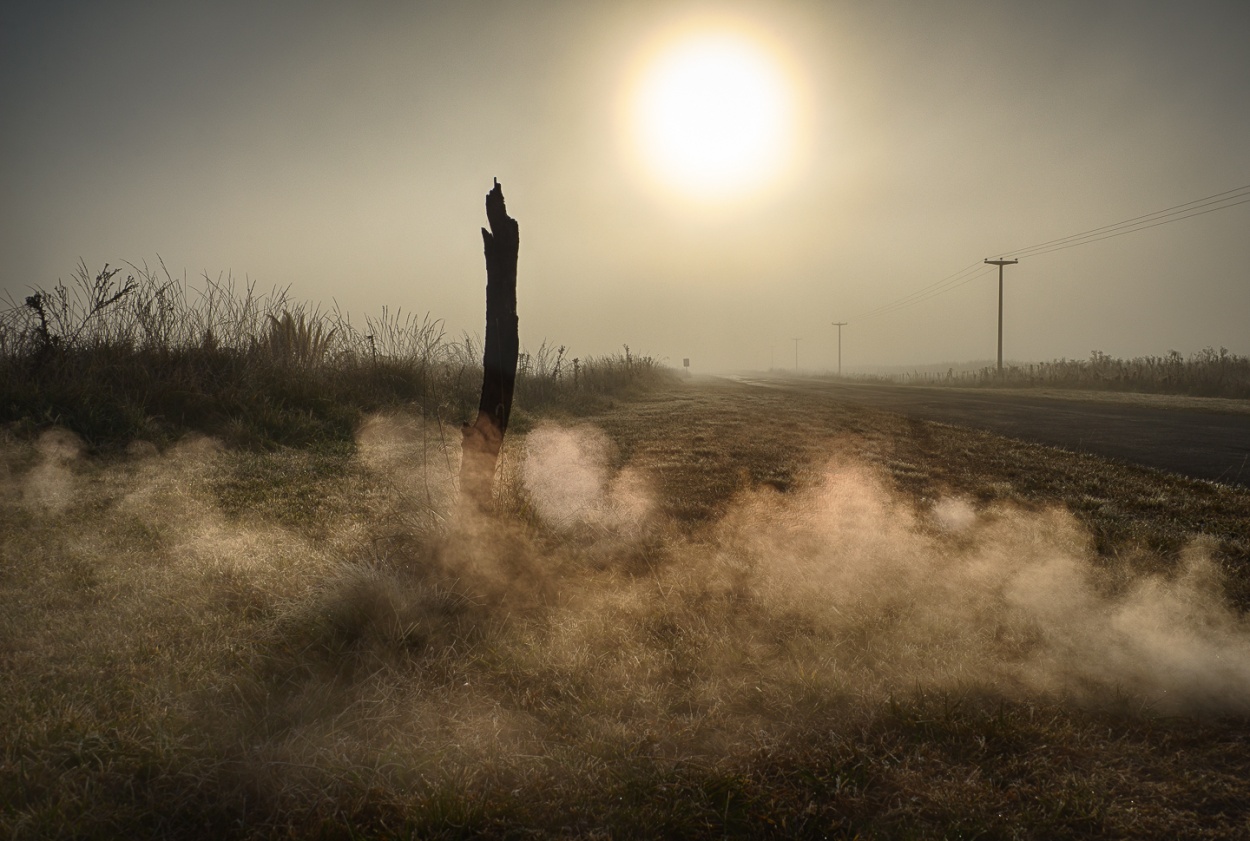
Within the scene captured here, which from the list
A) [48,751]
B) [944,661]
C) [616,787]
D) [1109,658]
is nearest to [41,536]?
[48,751]

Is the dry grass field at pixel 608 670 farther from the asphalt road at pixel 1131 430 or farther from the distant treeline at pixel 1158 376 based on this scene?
the distant treeline at pixel 1158 376

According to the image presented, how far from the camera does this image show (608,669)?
1971mm

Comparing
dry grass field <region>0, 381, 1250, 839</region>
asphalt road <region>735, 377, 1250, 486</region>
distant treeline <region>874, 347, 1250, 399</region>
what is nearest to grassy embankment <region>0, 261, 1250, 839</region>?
dry grass field <region>0, 381, 1250, 839</region>

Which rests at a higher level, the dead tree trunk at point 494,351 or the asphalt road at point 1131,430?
the dead tree trunk at point 494,351

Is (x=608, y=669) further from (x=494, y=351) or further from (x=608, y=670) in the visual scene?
(x=494, y=351)

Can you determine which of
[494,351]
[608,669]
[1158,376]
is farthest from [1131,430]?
[1158,376]

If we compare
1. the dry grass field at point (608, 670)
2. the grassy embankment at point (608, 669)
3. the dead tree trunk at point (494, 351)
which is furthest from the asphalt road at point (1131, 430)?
the dead tree trunk at point (494, 351)

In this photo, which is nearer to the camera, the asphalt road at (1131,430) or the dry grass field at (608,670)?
the dry grass field at (608,670)

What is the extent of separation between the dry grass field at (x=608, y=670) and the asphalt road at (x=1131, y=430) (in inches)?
110

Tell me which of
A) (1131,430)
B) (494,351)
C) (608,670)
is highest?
(494,351)

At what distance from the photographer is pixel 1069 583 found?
270cm

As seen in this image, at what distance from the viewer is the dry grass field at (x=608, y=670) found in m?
1.43

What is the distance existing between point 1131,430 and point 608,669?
30.2 feet

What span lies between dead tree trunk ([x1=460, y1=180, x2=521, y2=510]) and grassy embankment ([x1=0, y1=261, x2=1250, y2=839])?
0.66ft
